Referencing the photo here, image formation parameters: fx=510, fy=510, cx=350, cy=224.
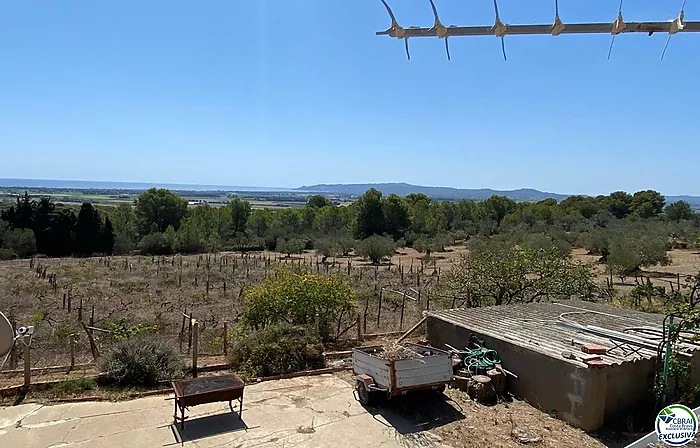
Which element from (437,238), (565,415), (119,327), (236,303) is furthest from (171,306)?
(437,238)

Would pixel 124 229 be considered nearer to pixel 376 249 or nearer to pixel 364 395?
pixel 376 249

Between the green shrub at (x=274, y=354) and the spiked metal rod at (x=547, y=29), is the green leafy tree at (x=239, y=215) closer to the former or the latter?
the green shrub at (x=274, y=354)

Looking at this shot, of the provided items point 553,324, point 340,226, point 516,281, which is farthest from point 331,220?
point 553,324

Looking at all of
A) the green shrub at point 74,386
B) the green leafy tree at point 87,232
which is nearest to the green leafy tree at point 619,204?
the green leafy tree at point 87,232

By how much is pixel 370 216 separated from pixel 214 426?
4489cm

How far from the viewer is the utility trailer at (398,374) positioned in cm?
789

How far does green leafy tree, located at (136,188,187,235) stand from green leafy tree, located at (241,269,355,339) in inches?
1552

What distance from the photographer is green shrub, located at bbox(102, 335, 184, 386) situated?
29.7ft

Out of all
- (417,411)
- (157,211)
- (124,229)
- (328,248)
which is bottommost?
(328,248)

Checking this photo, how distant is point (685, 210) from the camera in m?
59.7

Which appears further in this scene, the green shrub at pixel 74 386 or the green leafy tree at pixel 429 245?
the green leafy tree at pixel 429 245

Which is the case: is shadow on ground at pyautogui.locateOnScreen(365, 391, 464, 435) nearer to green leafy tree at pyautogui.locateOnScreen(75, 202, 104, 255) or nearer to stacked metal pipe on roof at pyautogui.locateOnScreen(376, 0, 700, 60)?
stacked metal pipe on roof at pyautogui.locateOnScreen(376, 0, 700, 60)

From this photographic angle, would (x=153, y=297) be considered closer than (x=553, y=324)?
No

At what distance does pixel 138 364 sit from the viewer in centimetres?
912
